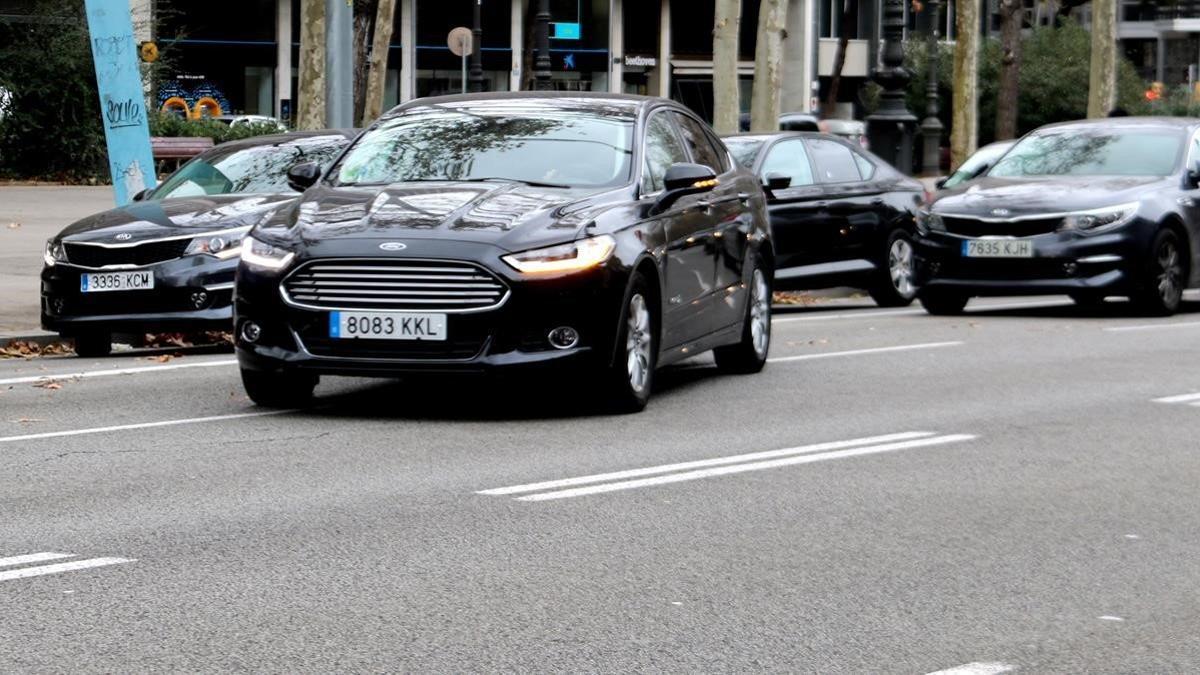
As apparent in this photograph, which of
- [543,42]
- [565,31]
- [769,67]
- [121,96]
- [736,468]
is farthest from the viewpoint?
[565,31]

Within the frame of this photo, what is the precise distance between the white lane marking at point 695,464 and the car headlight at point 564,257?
1.39 metres

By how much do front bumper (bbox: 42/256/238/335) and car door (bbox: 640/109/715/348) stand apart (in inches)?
131

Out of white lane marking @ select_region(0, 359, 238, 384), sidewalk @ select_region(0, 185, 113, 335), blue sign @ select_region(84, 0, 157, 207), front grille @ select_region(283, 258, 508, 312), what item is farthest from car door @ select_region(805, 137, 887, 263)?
front grille @ select_region(283, 258, 508, 312)

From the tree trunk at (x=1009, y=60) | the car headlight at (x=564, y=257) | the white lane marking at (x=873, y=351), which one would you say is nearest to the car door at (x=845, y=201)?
the white lane marking at (x=873, y=351)

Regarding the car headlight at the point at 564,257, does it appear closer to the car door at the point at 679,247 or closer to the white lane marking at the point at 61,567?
the car door at the point at 679,247

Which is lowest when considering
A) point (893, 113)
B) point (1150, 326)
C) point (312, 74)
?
point (1150, 326)

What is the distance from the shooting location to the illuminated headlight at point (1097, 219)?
17422 millimetres

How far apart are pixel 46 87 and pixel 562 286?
3072 cm

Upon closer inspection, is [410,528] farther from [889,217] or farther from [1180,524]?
[889,217]

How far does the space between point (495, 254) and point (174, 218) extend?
190 inches

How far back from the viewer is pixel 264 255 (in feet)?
34.5

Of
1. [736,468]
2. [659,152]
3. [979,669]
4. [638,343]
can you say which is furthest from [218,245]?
[979,669]

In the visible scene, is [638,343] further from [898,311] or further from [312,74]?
[312,74]

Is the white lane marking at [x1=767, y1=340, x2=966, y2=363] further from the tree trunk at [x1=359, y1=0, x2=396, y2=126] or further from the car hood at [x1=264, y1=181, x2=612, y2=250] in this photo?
the tree trunk at [x1=359, y1=0, x2=396, y2=126]
